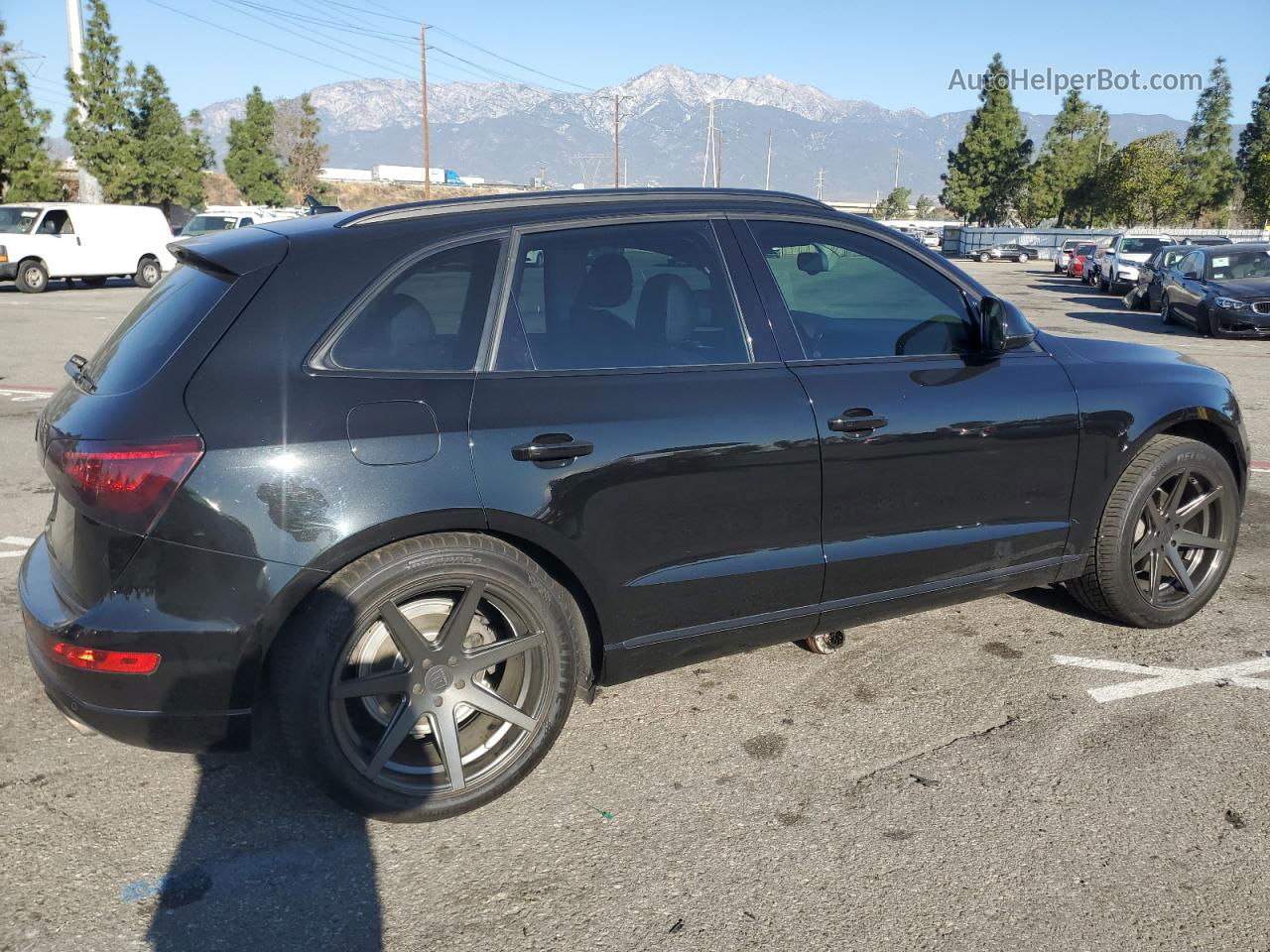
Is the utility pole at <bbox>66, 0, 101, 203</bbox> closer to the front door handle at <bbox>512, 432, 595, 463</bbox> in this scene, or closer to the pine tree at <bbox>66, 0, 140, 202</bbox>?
the pine tree at <bbox>66, 0, 140, 202</bbox>

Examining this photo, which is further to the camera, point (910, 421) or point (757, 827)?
point (910, 421)

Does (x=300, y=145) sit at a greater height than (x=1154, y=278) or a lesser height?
greater

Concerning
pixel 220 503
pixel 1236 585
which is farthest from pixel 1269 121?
pixel 220 503

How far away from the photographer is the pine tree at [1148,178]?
211 feet

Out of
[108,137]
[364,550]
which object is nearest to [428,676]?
[364,550]

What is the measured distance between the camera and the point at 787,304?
363 cm

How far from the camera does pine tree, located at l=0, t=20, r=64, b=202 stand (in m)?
34.3

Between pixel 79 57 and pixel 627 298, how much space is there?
42.0m

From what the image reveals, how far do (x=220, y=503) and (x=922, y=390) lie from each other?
2.28 meters

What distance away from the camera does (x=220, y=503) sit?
107 inches

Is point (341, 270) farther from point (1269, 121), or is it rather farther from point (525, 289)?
point (1269, 121)

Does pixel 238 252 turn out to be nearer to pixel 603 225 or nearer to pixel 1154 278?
pixel 603 225

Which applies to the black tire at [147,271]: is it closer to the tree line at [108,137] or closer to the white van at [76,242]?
the white van at [76,242]

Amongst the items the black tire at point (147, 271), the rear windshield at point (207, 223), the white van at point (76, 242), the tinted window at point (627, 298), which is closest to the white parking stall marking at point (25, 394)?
the tinted window at point (627, 298)
